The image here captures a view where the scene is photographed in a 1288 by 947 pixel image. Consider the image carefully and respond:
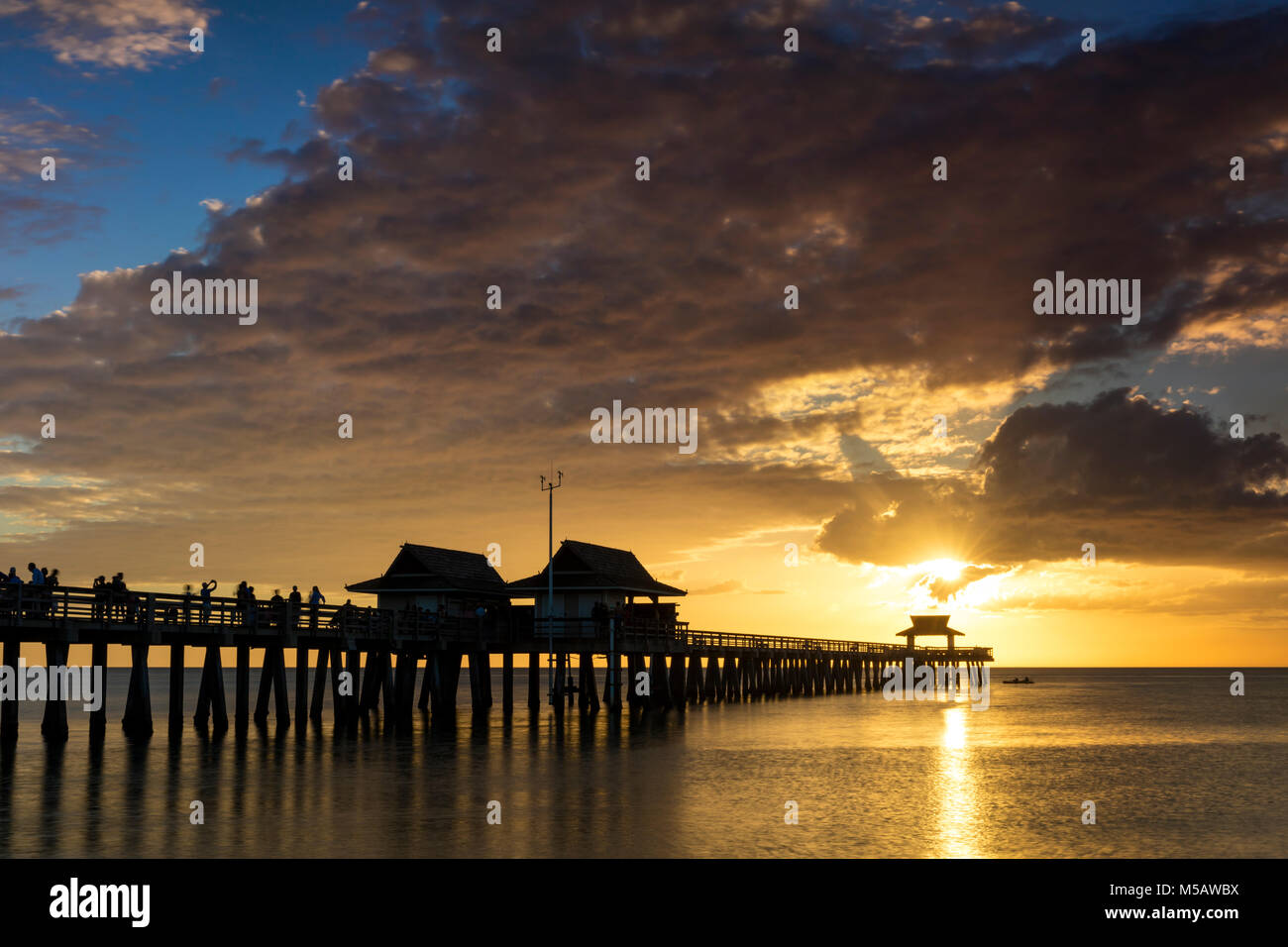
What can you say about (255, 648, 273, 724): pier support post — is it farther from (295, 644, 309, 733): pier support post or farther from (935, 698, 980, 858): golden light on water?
(935, 698, 980, 858): golden light on water

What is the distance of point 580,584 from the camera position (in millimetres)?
55375

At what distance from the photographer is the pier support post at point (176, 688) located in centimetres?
3859

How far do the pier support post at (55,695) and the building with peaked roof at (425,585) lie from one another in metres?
18.5

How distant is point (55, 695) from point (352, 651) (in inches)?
424

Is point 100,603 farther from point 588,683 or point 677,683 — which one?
point 677,683

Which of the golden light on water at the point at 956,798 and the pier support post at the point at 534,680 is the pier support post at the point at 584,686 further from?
the golden light on water at the point at 956,798

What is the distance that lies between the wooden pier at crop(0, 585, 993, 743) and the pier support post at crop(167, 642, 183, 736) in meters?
0.07

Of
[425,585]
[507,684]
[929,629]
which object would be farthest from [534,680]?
[929,629]

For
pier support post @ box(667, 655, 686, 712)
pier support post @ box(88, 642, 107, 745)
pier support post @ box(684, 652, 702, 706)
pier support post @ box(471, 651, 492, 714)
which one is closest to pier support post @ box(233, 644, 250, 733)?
pier support post @ box(88, 642, 107, 745)
